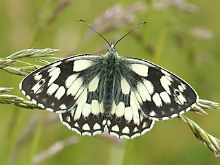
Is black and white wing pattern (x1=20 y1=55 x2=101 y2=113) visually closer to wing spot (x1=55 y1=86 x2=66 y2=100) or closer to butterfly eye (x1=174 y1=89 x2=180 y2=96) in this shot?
wing spot (x1=55 y1=86 x2=66 y2=100)

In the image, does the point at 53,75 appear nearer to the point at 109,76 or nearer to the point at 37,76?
the point at 37,76

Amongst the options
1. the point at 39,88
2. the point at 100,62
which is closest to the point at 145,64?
the point at 100,62

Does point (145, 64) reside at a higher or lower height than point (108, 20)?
lower

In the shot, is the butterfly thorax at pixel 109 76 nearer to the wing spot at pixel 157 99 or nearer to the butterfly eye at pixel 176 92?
the wing spot at pixel 157 99

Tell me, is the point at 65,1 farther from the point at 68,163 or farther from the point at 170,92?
the point at 68,163

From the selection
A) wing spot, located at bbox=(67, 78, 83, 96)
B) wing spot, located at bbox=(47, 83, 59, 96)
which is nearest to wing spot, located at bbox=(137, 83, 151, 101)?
wing spot, located at bbox=(67, 78, 83, 96)

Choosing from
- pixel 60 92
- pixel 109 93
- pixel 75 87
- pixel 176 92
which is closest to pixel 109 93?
pixel 109 93
